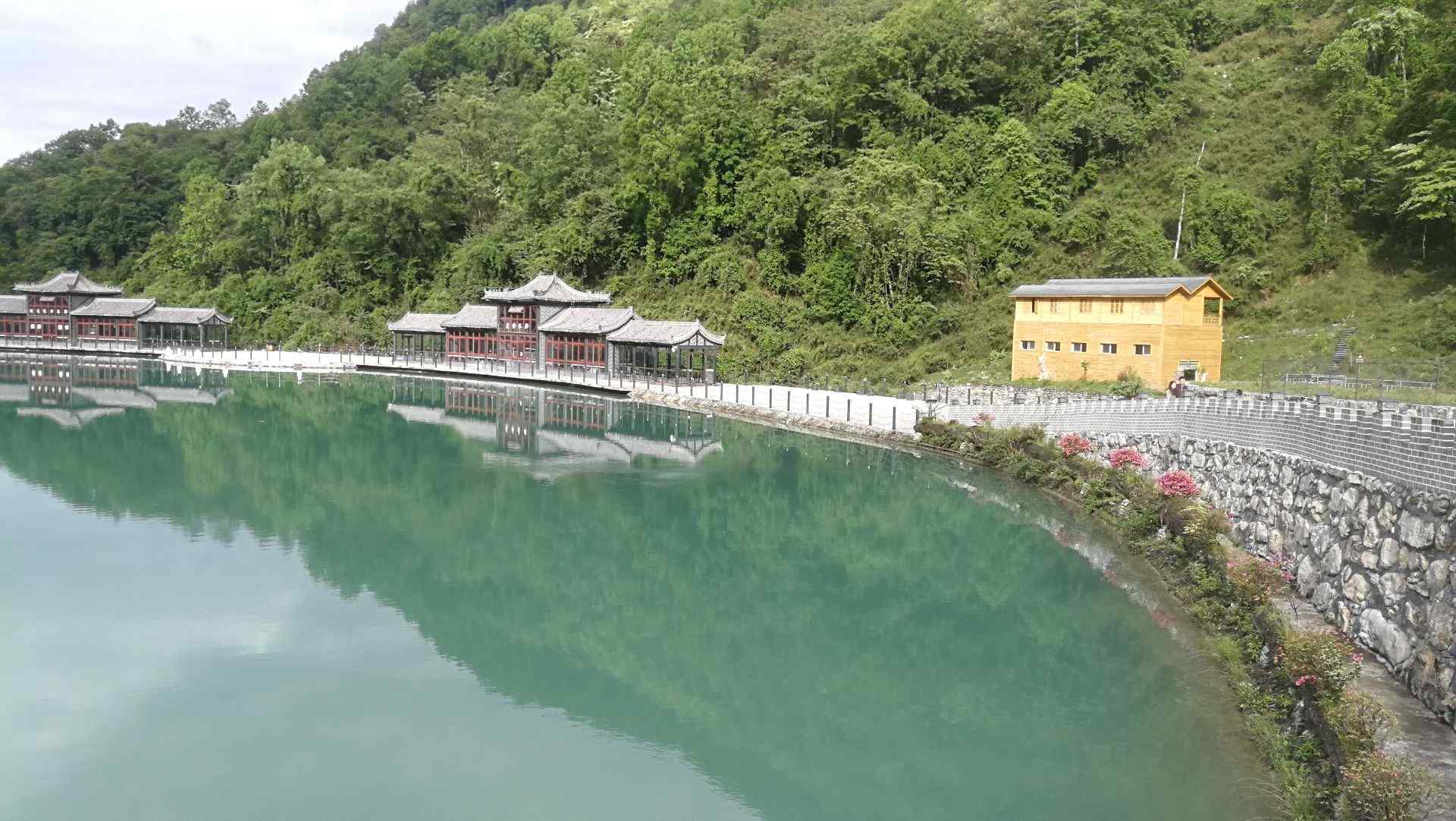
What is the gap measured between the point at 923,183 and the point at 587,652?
114 ft

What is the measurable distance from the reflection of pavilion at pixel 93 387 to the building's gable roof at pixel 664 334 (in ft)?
58.5

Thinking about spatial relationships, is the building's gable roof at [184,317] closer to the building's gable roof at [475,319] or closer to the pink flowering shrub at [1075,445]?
the building's gable roof at [475,319]

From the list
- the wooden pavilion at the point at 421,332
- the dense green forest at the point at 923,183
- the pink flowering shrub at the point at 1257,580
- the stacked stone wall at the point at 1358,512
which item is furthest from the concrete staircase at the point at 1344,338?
the wooden pavilion at the point at 421,332

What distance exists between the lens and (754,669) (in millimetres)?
14695

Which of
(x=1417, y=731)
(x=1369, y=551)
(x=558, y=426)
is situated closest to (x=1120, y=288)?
(x=558, y=426)

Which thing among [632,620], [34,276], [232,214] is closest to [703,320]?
[632,620]

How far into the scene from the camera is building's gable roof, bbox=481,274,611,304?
52938mm

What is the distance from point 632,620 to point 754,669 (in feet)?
9.48

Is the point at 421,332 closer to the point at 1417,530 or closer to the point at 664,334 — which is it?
the point at 664,334

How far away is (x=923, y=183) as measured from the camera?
4559 cm

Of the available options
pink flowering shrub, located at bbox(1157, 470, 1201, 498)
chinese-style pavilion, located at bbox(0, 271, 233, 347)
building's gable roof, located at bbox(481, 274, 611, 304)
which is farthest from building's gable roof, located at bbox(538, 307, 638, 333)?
pink flowering shrub, located at bbox(1157, 470, 1201, 498)

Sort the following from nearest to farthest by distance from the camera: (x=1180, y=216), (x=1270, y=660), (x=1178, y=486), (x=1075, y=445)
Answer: (x=1270, y=660)
(x=1178, y=486)
(x=1075, y=445)
(x=1180, y=216)

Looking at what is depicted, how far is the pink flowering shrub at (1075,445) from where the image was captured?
82.1 feet

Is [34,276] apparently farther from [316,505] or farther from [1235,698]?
[1235,698]
